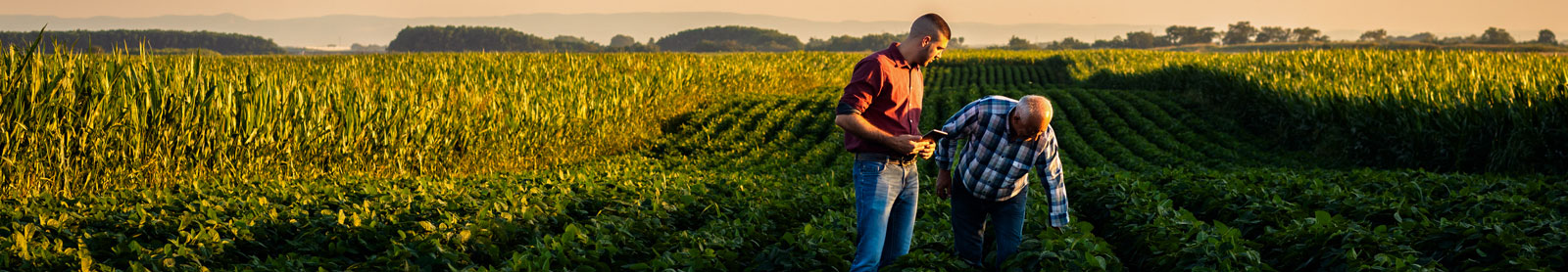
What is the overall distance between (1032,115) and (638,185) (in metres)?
5.66

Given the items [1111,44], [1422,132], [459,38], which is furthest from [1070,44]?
[1422,132]

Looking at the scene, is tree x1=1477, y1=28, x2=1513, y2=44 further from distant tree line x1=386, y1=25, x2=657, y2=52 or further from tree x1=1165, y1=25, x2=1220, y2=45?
distant tree line x1=386, y1=25, x2=657, y2=52

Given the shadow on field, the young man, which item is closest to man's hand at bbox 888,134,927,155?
the young man

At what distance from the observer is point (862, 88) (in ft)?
14.6

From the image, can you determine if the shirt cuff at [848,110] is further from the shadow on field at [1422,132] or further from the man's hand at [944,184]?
the shadow on field at [1422,132]

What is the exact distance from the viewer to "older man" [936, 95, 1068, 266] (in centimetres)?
508

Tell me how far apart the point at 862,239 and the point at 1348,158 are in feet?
47.9

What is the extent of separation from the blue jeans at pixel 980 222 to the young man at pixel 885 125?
0.59 metres

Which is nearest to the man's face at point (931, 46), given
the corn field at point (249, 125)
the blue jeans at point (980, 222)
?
the blue jeans at point (980, 222)

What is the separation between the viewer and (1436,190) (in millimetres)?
9305

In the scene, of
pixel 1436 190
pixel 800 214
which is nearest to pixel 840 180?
pixel 800 214

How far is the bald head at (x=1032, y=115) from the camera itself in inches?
185

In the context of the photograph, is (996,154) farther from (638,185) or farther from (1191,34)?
(1191,34)

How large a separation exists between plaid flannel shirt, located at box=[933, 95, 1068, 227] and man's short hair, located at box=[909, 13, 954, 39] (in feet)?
2.44
